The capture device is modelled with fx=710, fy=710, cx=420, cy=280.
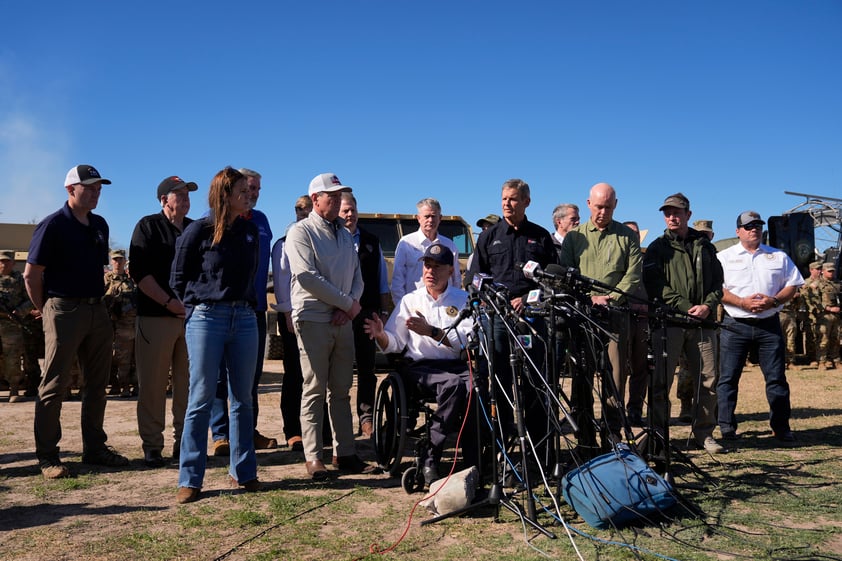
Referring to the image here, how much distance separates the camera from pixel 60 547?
3787mm

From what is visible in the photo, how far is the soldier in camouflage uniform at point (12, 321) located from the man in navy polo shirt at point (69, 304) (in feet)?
16.9

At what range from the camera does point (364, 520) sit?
14.0 ft

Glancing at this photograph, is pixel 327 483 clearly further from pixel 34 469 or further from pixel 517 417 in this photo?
pixel 34 469

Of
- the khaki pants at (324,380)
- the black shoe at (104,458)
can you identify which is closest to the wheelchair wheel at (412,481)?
the khaki pants at (324,380)

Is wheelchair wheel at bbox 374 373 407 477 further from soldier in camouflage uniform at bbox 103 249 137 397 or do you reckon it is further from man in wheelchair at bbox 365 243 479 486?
soldier in camouflage uniform at bbox 103 249 137 397

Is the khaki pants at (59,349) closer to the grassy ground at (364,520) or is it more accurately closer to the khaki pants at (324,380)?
the grassy ground at (364,520)

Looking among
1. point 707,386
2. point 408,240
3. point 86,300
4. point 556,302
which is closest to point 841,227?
point 707,386

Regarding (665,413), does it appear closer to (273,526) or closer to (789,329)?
(273,526)

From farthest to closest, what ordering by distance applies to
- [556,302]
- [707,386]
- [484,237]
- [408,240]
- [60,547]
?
1. [408,240]
2. [707,386]
3. [484,237]
4. [556,302]
5. [60,547]

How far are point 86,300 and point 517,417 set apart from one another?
3501 mm

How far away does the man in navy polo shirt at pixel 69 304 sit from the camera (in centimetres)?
532

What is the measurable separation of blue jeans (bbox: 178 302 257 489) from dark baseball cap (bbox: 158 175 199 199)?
151cm

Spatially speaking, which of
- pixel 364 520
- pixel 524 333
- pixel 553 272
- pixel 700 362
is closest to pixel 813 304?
pixel 700 362

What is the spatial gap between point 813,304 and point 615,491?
12.4 m
